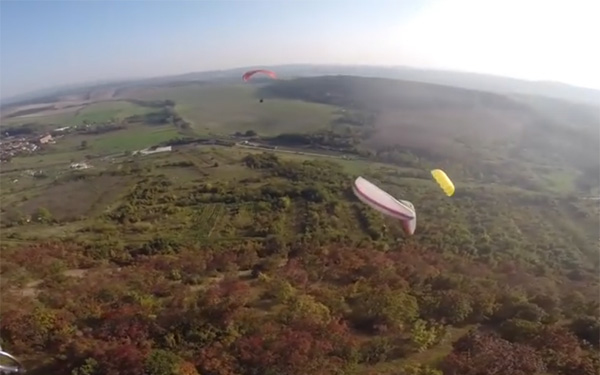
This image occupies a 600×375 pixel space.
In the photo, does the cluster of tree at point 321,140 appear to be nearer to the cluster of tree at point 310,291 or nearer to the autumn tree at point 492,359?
the cluster of tree at point 310,291

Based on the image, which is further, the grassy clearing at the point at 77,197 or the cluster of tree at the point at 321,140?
the cluster of tree at the point at 321,140

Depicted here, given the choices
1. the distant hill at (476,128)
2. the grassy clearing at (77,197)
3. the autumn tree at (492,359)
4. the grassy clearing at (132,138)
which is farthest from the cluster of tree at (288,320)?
the grassy clearing at (132,138)

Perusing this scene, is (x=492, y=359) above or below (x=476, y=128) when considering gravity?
below

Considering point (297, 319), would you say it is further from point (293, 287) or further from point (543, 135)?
point (543, 135)

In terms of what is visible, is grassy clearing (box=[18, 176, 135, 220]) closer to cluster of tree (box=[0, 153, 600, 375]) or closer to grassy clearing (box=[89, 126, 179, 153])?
cluster of tree (box=[0, 153, 600, 375])

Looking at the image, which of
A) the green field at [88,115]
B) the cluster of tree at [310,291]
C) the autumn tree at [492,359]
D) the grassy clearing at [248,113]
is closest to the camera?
the autumn tree at [492,359]

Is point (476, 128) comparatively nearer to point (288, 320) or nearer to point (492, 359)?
point (492, 359)

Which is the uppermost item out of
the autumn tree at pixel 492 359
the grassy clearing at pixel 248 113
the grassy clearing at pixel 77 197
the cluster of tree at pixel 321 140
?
the grassy clearing at pixel 248 113

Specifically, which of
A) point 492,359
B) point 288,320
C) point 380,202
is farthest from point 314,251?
point 492,359

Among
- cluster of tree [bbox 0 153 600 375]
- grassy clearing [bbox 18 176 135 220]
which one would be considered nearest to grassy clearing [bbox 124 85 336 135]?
grassy clearing [bbox 18 176 135 220]

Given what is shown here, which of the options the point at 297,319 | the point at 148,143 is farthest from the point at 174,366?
the point at 148,143
